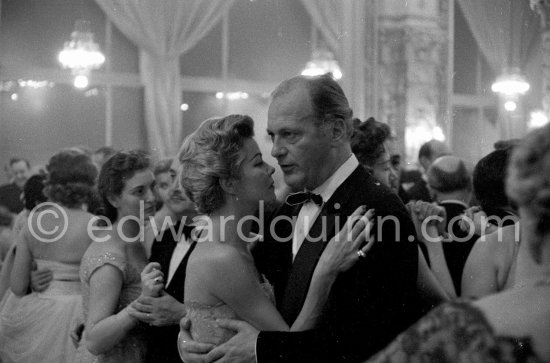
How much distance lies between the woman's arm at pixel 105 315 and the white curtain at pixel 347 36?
6.45 meters

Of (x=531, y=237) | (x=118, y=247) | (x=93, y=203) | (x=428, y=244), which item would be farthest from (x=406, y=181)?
(x=531, y=237)

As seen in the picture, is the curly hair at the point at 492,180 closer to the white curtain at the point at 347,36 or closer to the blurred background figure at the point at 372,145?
the blurred background figure at the point at 372,145

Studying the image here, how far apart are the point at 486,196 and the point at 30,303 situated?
2257 mm

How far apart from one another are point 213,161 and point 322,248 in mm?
403

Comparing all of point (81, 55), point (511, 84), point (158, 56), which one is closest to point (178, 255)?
point (81, 55)

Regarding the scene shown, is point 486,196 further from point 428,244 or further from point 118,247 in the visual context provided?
point 118,247

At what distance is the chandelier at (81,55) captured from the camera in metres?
8.48

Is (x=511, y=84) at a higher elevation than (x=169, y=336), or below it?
higher

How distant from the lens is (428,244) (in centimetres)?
282

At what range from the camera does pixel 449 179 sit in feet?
11.2

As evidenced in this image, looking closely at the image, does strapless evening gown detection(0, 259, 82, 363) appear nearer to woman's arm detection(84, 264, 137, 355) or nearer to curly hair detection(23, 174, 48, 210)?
curly hair detection(23, 174, 48, 210)

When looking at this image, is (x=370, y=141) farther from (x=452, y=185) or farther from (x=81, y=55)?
(x=81, y=55)

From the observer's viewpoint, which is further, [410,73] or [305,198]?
[410,73]

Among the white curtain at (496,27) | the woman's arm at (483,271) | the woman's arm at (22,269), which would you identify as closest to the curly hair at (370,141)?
the woman's arm at (483,271)
